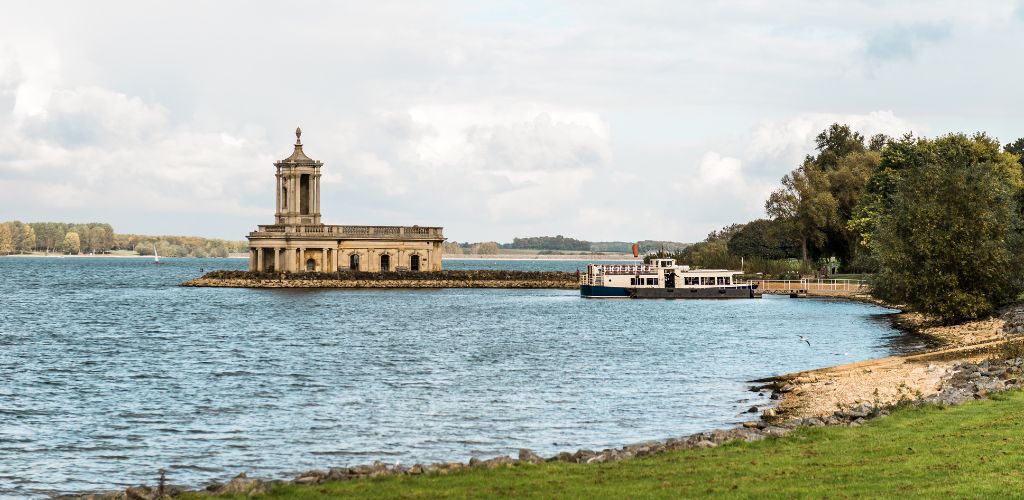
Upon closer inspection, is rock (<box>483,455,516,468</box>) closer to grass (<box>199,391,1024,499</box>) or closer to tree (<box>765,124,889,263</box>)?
grass (<box>199,391,1024,499</box>)

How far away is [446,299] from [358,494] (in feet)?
273

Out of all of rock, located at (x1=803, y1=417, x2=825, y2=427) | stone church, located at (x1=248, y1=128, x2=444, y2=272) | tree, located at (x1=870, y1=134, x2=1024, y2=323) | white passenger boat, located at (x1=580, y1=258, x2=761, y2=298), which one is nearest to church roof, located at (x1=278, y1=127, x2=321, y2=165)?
stone church, located at (x1=248, y1=128, x2=444, y2=272)

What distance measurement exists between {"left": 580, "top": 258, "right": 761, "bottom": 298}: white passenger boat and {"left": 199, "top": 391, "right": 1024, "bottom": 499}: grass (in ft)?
271

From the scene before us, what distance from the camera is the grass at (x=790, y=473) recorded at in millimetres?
17844

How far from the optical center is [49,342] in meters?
58.4

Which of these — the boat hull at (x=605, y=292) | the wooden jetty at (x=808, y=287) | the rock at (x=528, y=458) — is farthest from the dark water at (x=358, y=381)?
the wooden jetty at (x=808, y=287)

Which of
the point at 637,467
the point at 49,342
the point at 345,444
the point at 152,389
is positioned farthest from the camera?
the point at 49,342

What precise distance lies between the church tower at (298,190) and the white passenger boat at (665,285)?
2974cm

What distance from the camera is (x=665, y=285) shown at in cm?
10744

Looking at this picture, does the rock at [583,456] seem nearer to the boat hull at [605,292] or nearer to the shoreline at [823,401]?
the shoreline at [823,401]

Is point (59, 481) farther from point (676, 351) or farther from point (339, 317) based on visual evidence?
point (339, 317)

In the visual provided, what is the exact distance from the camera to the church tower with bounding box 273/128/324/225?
117188mm

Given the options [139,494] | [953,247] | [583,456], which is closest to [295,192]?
[953,247]

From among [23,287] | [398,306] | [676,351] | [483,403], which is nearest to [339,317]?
[398,306]
